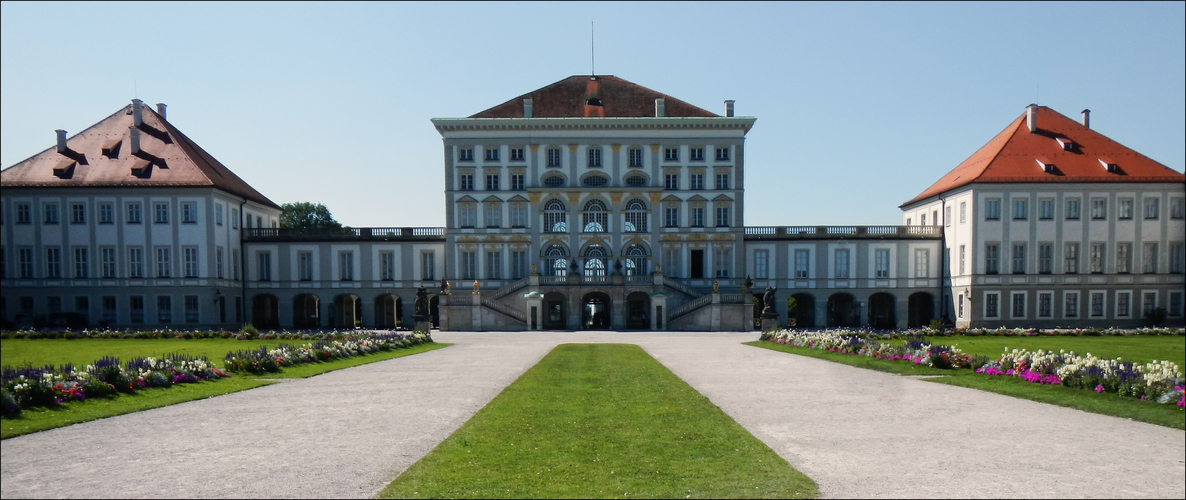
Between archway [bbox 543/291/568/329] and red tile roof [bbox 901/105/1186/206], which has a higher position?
red tile roof [bbox 901/105/1186/206]

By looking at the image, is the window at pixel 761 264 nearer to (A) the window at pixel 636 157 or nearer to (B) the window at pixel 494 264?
(A) the window at pixel 636 157

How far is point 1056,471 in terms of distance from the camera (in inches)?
326

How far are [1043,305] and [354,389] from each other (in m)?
47.6

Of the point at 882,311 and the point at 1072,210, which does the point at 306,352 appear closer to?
the point at 882,311

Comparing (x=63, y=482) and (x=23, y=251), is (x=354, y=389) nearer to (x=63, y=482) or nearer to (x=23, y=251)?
(x=63, y=482)

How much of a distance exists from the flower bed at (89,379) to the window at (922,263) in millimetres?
47283

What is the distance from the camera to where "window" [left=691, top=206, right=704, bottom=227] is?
2136 inches

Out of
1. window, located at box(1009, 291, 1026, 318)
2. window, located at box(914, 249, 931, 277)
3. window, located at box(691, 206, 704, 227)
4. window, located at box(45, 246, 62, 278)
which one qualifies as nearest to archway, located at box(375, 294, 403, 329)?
window, located at box(45, 246, 62, 278)

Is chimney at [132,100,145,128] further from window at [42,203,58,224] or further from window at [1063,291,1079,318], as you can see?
window at [1063,291,1079,318]

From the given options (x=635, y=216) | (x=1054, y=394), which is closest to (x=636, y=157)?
(x=635, y=216)

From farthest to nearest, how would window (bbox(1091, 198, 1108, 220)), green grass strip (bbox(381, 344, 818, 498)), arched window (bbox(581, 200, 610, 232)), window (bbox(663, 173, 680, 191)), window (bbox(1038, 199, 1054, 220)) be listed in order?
window (bbox(663, 173, 680, 191))
arched window (bbox(581, 200, 610, 232))
window (bbox(1038, 199, 1054, 220))
window (bbox(1091, 198, 1108, 220))
green grass strip (bbox(381, 344, 818, 498))

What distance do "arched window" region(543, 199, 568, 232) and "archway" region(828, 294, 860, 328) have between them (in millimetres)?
20682

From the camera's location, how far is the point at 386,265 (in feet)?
179

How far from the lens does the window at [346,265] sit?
54.4 metres
